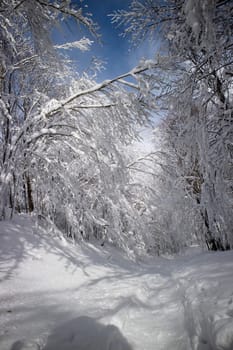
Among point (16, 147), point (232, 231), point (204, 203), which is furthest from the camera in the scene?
point (232, 231)

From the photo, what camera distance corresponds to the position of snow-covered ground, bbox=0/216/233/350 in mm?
1757

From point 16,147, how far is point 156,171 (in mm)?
6515

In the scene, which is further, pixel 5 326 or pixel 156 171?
pixel 156 171

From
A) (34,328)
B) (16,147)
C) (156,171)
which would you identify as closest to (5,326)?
(34,328)

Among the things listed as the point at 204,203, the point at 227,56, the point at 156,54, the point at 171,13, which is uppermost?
the point at 171,13

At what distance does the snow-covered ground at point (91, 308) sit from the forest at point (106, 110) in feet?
4.30

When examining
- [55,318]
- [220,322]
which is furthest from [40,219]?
[220,322]

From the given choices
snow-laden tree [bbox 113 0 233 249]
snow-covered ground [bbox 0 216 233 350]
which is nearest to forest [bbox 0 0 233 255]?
snow-laden tree [bbox 113 0 233 249]

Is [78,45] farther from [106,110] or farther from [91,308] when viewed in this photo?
[91,308]

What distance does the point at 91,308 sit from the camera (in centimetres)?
252

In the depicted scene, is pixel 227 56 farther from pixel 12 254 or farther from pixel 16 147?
pixel 12 254

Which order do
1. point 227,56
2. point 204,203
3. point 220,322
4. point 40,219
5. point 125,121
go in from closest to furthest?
point 220,322 → point 227,56 → point 125,121 → point 40,219 → point 204,203

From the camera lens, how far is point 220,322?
68.1 inches

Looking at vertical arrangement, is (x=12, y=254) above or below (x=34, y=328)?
above
